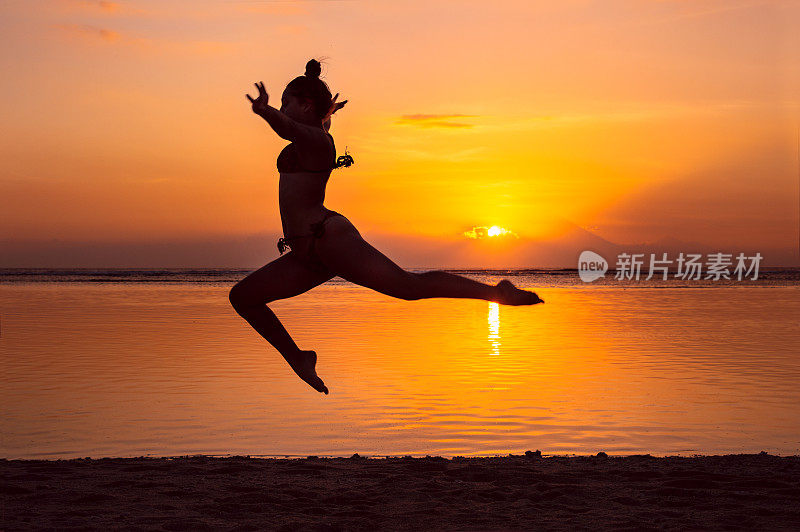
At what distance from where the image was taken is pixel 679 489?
7.60 m

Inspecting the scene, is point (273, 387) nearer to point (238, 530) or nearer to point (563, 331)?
point (238, 530)

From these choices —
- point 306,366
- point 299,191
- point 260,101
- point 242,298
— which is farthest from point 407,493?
point 260,101

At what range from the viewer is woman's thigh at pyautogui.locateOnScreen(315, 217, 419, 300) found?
506 cm

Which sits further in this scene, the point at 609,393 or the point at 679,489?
the point at 609,393

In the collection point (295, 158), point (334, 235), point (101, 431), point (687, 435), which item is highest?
point (295, 158)

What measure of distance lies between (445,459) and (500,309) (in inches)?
933

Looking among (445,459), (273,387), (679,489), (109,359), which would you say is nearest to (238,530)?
(445,459)

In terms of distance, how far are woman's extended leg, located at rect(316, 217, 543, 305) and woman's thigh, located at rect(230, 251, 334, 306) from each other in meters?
0.20

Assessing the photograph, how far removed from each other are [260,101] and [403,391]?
825 cm

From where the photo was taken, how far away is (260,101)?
4.71 m

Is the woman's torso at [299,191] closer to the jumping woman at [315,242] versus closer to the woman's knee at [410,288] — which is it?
the jumping woman at [315,242]

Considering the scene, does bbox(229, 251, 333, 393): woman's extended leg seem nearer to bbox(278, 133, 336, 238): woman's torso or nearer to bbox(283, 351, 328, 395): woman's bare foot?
bbox(278, 133, 336, 238): woman's torso

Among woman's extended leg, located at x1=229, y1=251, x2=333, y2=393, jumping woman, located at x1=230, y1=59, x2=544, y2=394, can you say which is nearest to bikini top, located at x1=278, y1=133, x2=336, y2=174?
jumping woman, located at x1=230, y1=59, x2=544, y2=394

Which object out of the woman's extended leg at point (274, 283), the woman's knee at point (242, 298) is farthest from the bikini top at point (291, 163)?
the woman's knee at point (242, 298)
